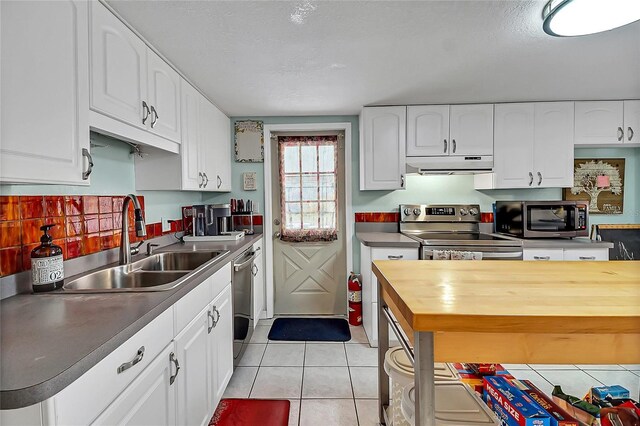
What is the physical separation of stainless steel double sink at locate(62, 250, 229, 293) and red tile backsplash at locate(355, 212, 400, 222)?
5.45 ft

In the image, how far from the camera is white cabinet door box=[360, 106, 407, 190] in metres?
3.09

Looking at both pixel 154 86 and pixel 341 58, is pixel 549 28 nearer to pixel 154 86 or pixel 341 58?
pixel 341 58

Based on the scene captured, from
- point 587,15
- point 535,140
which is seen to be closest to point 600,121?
point 535,140

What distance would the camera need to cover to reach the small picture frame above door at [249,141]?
3.43m

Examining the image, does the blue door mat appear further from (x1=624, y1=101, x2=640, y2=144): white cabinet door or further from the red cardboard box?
(x1=624, y1=101, x2=640, y2=144): white cabinet door

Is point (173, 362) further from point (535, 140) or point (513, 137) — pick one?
point (535, 140)

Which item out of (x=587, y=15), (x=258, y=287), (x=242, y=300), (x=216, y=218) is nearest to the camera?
(x=587, y=15)

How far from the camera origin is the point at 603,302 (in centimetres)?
95

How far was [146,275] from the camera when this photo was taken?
174 cm

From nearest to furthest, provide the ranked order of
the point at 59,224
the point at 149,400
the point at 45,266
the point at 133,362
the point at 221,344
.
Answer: the point at 133,362 < the point at 149,400 < the point at 45,266 < the point at 59,224 < the point at 221,344

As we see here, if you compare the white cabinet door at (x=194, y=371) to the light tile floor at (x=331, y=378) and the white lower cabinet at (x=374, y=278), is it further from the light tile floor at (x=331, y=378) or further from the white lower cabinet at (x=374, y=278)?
the white lower cabinet at (x=374, y=278)

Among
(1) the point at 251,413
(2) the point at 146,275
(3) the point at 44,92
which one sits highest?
(3) the point at 44,92

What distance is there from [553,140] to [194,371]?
3.54m

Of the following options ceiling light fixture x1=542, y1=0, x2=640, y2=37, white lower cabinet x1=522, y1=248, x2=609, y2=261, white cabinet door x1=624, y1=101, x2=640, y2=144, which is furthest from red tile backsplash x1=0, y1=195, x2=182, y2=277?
white cabinet door x1=624, y1=101, x2=640, y2=144
